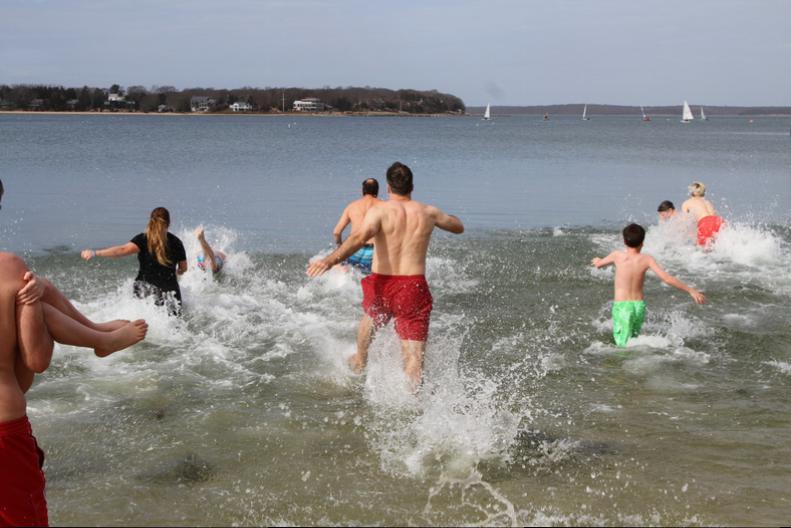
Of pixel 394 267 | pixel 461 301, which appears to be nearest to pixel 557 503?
pixel 394 267

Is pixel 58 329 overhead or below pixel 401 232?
below

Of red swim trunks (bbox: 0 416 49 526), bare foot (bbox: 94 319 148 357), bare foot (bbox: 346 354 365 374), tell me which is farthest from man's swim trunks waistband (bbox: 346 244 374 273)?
red swim trunks (bbox: 0 416 49 526)

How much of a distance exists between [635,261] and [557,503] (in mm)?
3684

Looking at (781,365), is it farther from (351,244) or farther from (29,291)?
(29,291)

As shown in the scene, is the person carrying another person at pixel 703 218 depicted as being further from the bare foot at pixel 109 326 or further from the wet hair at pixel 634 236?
the bare foot at pixel 109 326

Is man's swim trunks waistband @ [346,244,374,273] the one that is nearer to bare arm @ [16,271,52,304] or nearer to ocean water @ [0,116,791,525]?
ocean water @ [0,116,791,525]

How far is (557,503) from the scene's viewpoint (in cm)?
481

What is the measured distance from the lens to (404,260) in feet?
19.6

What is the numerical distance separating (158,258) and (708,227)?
9899mm

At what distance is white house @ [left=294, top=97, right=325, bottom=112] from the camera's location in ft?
561

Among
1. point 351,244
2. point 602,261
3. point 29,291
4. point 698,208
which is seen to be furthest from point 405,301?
point 698,208

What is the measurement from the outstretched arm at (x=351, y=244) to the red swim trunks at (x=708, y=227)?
9.65m

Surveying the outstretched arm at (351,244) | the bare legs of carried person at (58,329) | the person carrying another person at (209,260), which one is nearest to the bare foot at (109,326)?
the bare legs of carried person at (58,329)

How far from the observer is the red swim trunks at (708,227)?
13.6m
